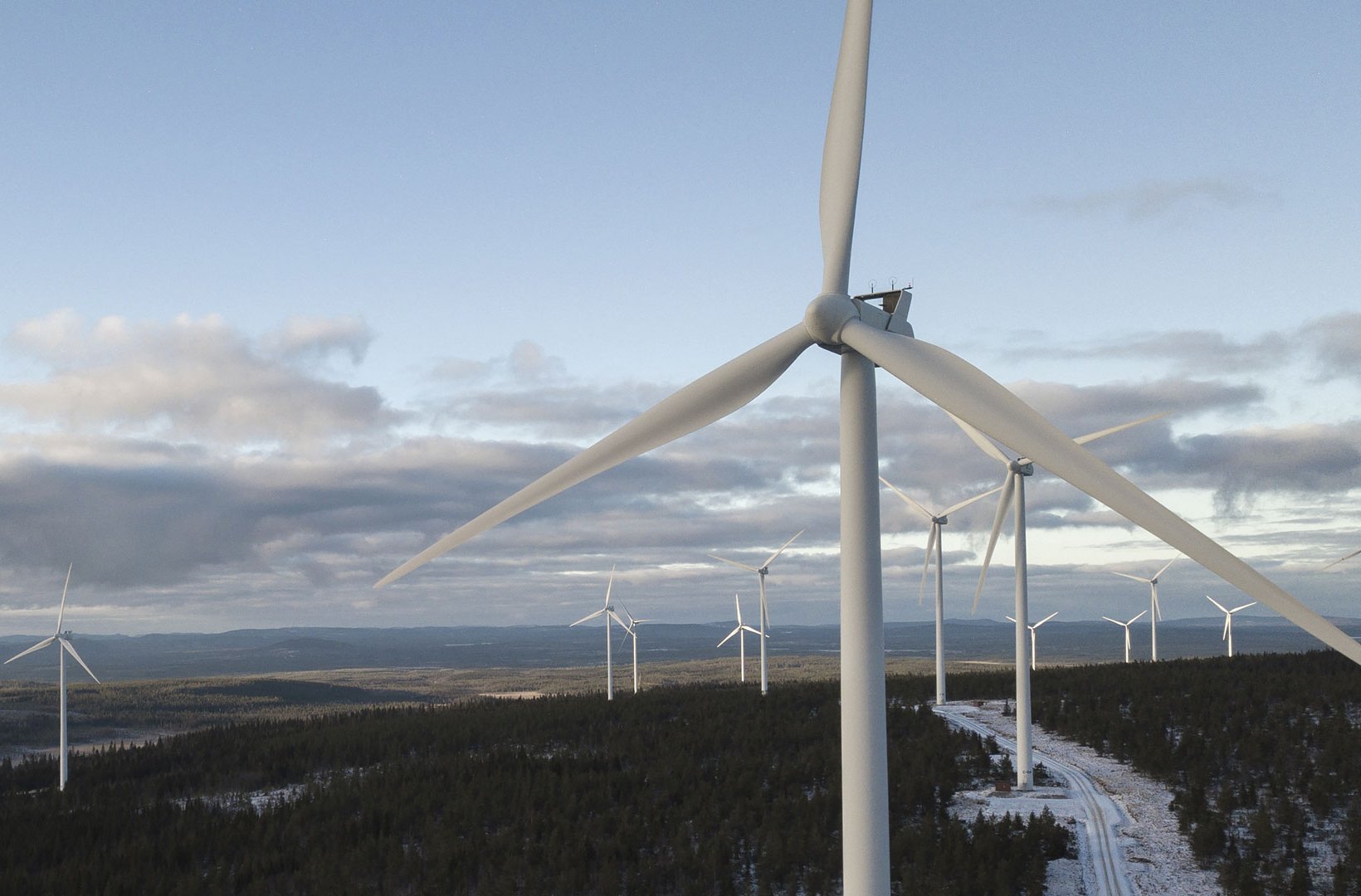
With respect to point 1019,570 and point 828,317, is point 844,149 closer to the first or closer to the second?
point 828,317

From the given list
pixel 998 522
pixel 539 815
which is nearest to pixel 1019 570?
Result: pixel 998 522

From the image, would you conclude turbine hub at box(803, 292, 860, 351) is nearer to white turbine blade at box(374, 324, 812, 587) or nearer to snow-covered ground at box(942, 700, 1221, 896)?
white turbine blade at box(374, 324, 812, 587)

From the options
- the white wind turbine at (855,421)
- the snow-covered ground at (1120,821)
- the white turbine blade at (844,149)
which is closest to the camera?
the white wind turbine at (855,421)

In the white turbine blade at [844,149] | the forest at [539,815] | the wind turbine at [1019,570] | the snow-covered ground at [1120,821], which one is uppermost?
the white turbine blade at [844,149]

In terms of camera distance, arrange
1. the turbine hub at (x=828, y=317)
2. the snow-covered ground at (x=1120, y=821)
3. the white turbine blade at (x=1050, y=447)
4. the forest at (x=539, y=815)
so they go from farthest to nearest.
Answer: the forest at (x=539, y=815)
the snow-covered ground at (x=1120, y=821)
the turbine hub at (x=828, y=317)
the white turbine blade at (x=1050, y=447)

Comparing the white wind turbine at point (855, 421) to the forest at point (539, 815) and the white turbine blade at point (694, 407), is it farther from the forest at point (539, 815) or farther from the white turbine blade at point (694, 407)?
the forest at point (539, 815)

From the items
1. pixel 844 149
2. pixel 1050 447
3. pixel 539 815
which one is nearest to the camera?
pixel 1050 447

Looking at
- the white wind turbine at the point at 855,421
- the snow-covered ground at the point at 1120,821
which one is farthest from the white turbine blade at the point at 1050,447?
the snow-covered ground at the point at 1120,821
